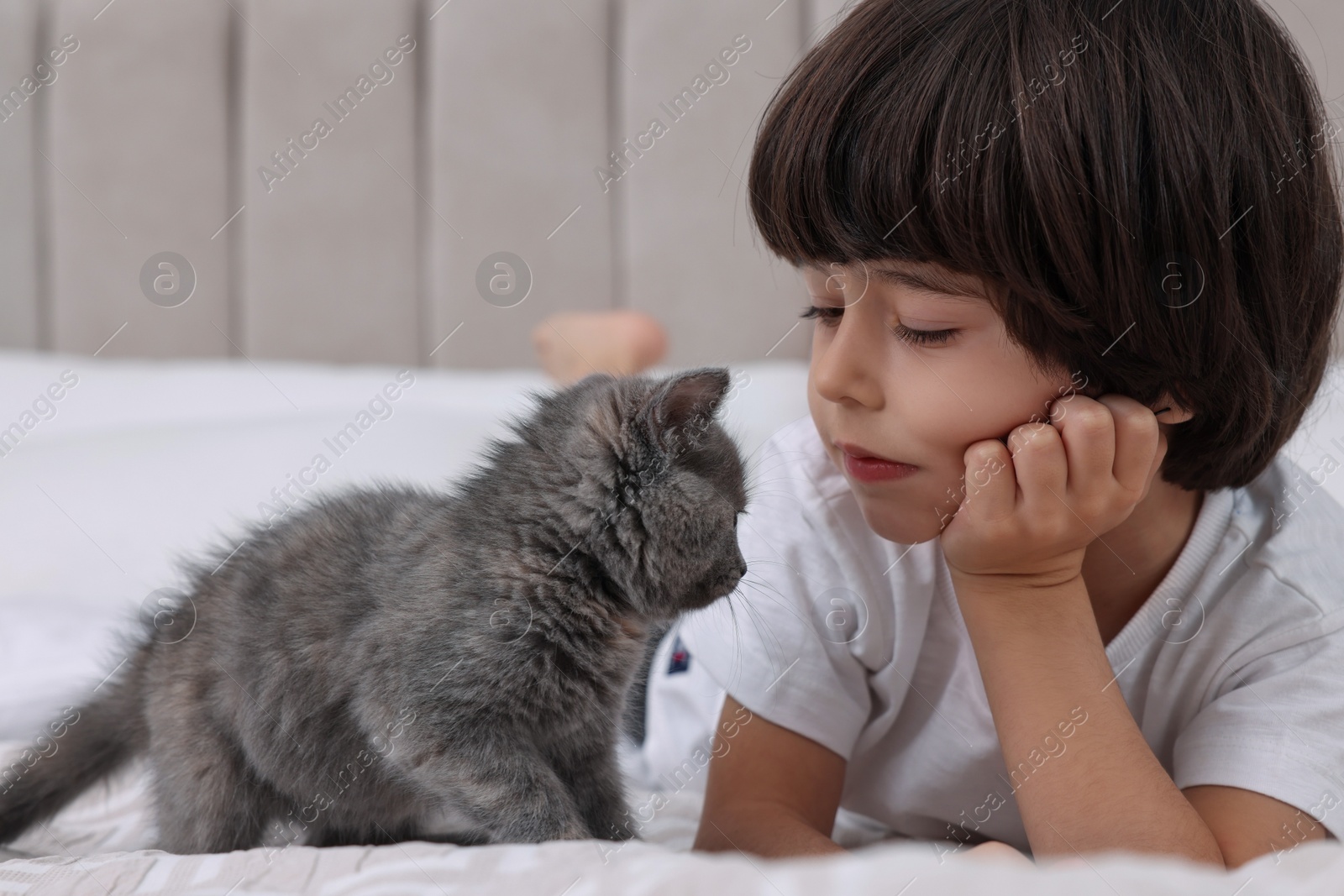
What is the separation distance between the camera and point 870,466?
104cm

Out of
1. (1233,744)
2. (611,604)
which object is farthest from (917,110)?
(1233,744)

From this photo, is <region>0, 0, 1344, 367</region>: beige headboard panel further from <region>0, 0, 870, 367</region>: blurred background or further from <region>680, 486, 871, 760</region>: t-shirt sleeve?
<region>680, 486, 871, 760</region>: t-shirt sleeve

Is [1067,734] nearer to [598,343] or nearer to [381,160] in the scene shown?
[598,343]

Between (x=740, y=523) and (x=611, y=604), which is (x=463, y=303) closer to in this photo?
(x=740, y=523)

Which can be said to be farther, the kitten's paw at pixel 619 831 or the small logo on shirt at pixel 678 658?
the small logo on shirt at pixel 678 658

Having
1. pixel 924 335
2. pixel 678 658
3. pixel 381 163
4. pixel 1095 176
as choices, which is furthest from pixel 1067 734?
pixel 381 163

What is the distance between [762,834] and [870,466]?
399mm

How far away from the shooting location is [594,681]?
0.93 meters

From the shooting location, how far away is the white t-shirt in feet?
3.61

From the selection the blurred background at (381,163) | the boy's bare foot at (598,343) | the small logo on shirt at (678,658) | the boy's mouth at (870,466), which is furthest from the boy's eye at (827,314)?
the blurred background at (381,163)

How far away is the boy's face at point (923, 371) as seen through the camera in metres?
0.96

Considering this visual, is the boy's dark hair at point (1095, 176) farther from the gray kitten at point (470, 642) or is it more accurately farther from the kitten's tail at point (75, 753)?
the kitten's tail at point (75, 753)

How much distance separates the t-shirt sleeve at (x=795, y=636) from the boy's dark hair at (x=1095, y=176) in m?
0.40

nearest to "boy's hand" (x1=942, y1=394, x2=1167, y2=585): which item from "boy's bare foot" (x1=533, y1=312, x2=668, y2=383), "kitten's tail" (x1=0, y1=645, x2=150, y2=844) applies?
"kitten's tail" (x1=0, y1=645, x2=150, y2=844)
